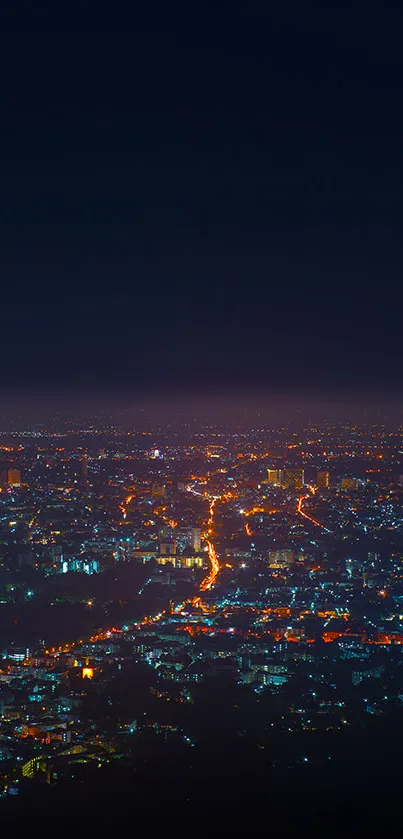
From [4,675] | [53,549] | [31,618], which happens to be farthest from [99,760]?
[53,549]

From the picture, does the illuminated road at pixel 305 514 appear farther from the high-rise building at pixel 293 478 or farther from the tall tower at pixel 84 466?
the tall tower at pixel 84 466

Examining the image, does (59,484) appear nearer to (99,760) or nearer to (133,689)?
(133,689)

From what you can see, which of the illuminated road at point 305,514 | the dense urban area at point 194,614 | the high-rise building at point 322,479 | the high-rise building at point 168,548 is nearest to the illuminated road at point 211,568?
the dense urban area at point 194,614

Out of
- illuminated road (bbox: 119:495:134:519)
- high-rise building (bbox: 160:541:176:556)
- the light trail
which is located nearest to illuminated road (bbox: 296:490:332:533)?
the light trail

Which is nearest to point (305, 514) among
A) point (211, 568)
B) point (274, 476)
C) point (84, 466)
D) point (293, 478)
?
point (293, 478)

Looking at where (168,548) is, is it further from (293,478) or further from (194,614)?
(293,478)

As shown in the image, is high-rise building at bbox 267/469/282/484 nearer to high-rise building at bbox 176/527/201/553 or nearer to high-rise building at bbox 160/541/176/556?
high-rise building at bbox 176/527/201/553
